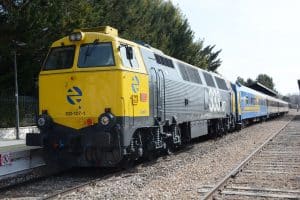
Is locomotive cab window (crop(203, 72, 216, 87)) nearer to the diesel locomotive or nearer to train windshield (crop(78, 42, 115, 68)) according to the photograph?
the diesel locomotive

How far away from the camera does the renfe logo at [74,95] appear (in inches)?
444

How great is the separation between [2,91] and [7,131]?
1.78m

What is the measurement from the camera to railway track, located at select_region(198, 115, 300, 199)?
8.70 metres

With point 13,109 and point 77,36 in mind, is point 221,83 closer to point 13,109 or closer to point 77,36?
point 13,109

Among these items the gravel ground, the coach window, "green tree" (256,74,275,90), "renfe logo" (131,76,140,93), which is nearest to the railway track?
the gravel ground

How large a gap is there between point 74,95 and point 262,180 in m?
4.81

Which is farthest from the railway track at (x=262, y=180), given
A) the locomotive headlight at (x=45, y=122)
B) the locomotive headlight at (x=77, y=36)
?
the locomotive headlight at (x=77, y=36)

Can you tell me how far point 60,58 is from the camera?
11766 millimetres

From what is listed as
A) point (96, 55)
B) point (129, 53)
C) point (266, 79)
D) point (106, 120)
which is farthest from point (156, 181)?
point (266, 79)

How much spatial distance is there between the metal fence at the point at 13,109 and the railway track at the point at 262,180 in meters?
11.1

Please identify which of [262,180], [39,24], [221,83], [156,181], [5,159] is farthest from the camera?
[221,83]

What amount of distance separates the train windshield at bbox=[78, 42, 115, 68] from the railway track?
389 cm

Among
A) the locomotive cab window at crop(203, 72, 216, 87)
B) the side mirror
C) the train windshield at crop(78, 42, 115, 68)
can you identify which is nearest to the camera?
the train windshield at crop(78, 42, 115, 68)

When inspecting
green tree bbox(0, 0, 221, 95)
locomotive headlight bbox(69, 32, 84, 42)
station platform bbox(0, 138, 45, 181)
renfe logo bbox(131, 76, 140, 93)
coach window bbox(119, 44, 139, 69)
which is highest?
green tree bbox(0, 0, 221, 95)
